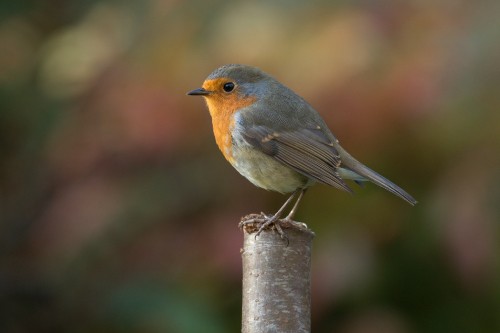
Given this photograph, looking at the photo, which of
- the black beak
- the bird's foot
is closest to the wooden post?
the bird's foot

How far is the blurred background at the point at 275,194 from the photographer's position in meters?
4.00

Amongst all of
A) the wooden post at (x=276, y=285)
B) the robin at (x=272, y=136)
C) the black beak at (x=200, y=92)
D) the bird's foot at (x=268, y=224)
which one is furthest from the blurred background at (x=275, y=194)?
the wooden post at (x=276, y=285)

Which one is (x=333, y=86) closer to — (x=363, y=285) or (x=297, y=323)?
(x=363, y=285)

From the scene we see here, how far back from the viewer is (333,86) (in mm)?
4102

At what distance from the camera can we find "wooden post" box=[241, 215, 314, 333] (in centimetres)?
208

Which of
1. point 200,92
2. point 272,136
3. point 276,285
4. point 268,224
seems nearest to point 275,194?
point 272,136

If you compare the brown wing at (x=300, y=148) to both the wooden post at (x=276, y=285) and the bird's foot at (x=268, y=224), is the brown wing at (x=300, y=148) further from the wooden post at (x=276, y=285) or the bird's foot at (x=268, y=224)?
the wooden post at (x=276, y=285)

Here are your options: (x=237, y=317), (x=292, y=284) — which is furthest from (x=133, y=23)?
(x=292, y=284)

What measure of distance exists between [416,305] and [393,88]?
105cm

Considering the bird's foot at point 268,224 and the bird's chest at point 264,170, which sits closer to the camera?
the bird's foot at point 268,224

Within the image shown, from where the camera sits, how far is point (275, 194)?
4133 mm

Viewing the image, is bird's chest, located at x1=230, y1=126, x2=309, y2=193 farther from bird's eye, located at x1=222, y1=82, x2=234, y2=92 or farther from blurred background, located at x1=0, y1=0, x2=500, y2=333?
blurred background, located at x1=0, y1=0, x2=500, y2=333

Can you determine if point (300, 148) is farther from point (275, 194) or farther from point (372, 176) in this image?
point (275, 194)

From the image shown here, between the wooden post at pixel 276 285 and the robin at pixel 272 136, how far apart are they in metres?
1.05
